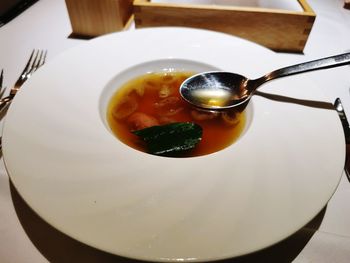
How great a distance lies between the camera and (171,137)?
86cm

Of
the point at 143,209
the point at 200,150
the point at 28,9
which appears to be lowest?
the point at 200,150

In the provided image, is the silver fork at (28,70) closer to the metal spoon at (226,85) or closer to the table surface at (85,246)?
the table surface at (85,246)

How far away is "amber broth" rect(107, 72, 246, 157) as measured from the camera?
89 cm

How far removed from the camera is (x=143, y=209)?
56 cm

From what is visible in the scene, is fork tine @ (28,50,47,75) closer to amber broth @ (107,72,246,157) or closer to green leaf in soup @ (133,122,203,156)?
amber broth @ (107,72,246,157)

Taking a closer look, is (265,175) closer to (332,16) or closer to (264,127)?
(264,127)

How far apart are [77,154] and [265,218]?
16.7 inches

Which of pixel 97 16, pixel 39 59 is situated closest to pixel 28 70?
pixel 39 59

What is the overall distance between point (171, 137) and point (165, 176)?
9.5 inches

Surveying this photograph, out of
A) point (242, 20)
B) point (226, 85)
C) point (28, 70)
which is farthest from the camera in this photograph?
point (242, 20)

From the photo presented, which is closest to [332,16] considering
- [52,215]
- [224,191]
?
[224,191]

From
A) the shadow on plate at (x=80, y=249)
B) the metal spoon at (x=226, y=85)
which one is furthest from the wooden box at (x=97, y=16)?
the shadow on plate at (x=80, y=249)

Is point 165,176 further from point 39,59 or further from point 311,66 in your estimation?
point 39,59

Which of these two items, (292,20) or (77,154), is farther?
(292,20)
